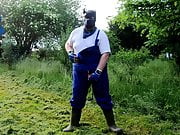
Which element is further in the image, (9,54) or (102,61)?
(9,54)

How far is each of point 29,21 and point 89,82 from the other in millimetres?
15839

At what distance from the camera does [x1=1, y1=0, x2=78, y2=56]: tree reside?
20.5 metres

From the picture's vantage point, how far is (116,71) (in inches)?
391

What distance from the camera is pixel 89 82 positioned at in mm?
5535

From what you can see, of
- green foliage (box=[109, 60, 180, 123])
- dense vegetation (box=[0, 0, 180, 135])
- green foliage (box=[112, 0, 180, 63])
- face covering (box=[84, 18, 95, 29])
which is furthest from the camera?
green foliage (box=[112, 0, 180, 63])

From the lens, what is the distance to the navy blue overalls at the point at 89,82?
5426 millimetres

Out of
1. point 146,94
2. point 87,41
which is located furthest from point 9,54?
point 87,41

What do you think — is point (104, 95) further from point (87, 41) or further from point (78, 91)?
point (87, 41)

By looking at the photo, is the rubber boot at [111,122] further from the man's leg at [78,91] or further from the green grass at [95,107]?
the man's leg at [78,91]

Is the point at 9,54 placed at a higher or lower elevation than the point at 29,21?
lower

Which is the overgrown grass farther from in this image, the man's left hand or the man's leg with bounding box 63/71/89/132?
the man's left hand

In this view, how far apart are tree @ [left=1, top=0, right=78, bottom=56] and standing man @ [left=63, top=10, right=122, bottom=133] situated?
14301 mm

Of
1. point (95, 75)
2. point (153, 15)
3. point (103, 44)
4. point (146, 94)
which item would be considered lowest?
point (146, 94)

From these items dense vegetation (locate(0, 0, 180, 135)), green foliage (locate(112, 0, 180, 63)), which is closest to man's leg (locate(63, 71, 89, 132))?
dense vegetation (locate(0, 0, 180, 135))
